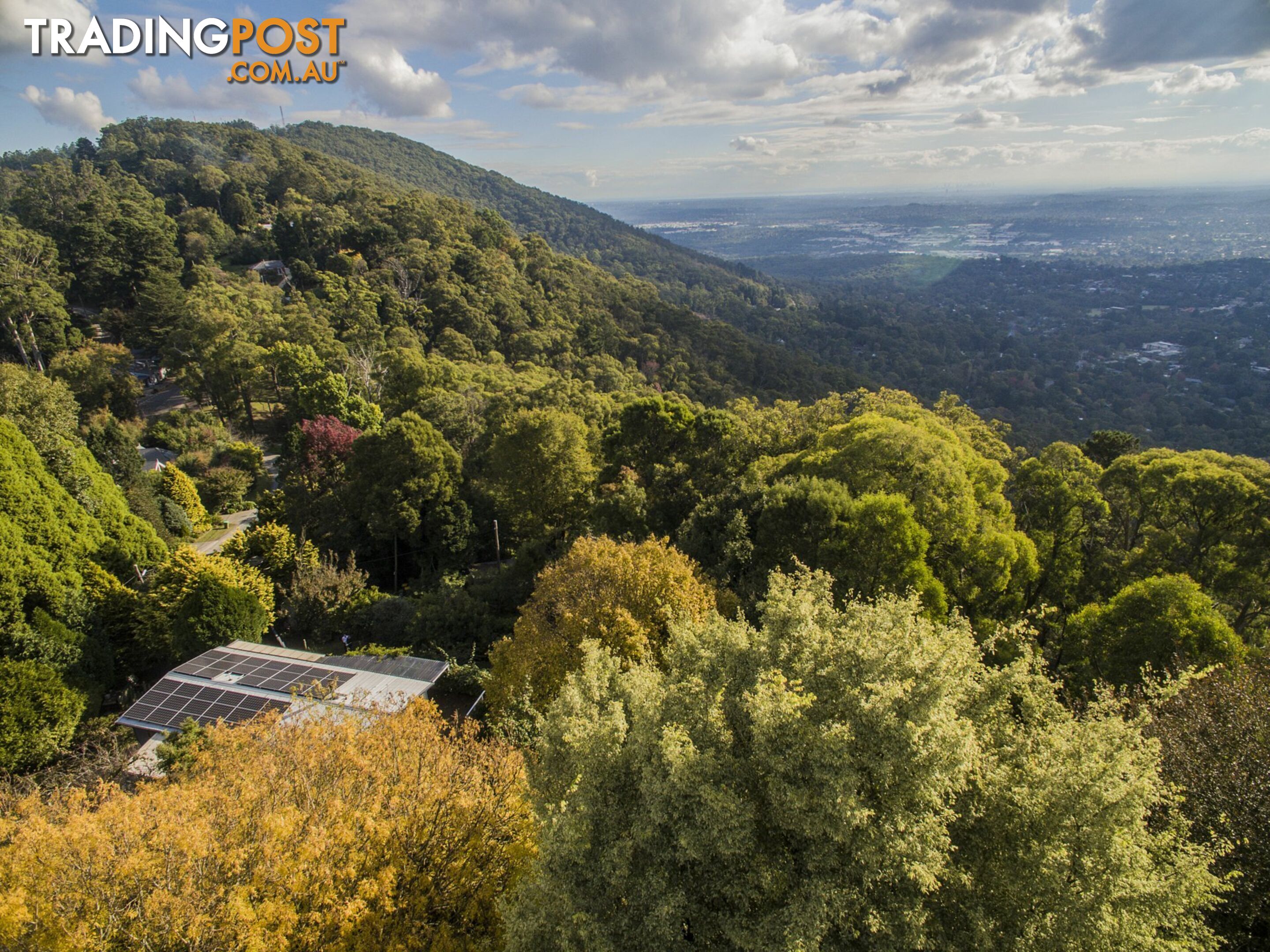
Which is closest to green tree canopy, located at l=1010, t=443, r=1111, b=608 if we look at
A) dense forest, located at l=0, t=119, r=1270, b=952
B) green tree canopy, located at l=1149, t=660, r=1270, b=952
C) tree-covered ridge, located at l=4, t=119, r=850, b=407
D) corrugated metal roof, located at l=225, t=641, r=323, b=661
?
dense forest, located at l=0, t=119, r=1270, b=952

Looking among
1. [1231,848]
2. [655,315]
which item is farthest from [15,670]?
[655,315]

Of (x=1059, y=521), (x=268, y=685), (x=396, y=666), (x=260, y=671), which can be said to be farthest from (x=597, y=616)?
(x=1059, y=521)

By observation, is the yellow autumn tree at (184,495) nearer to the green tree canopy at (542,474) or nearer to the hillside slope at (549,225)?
the green tree canopy at (542,474)

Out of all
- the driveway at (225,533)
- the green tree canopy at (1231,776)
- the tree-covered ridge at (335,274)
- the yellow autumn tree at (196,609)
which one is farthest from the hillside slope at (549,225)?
the green tree canopy at (1231,776)

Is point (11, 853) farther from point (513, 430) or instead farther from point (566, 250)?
point (566, 250)

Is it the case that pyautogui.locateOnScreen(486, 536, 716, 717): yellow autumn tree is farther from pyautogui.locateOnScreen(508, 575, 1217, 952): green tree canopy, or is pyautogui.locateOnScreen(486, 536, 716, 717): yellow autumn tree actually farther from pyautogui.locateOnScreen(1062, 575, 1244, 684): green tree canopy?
pyautogui.locateOnScreen(1062, 575, 1244, 684): green tree canopy
